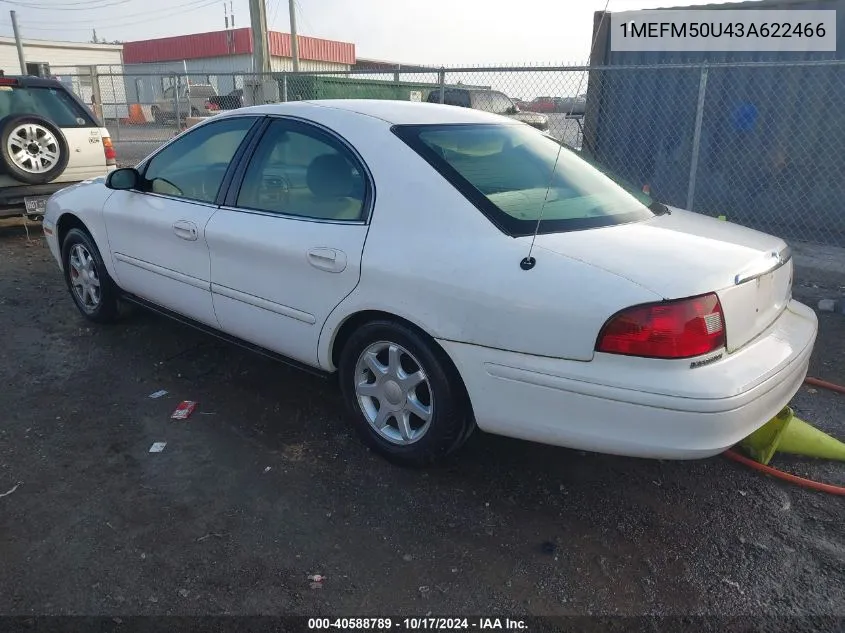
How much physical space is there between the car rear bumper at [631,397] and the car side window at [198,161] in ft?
6.25

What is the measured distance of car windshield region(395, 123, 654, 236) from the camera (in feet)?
8.96

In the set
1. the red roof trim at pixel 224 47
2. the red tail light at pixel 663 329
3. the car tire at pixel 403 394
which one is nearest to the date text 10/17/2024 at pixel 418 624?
the car tire at pixel 403 394

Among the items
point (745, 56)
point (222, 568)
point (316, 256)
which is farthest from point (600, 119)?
point (222, 568)

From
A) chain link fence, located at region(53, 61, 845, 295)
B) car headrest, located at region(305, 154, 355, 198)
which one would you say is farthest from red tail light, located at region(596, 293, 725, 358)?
chain link fence, located at region(53, 61, 845, 295)

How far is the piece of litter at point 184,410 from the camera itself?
3516 millimetres

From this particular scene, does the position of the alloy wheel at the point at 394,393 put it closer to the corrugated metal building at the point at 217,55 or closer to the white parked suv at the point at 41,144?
the white parked suv at the point at 41,144

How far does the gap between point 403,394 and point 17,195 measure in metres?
5.99

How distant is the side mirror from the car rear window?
408 cm

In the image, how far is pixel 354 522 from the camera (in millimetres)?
2678

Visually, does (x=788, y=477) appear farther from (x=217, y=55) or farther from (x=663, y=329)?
(x=217, y=55)

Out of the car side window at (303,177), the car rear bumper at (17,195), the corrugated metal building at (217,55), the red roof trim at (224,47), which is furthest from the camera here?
the red roof trim at (224,47)

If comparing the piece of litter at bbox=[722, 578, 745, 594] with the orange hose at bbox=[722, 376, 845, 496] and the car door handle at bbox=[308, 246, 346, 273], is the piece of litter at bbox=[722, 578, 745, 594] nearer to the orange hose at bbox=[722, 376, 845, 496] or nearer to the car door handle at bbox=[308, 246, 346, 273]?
the orange hose at bbox=[722, 376, 845, 496]

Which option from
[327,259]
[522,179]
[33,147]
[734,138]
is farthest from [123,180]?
[734,138]

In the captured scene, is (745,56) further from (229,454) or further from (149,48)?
(149,48)
